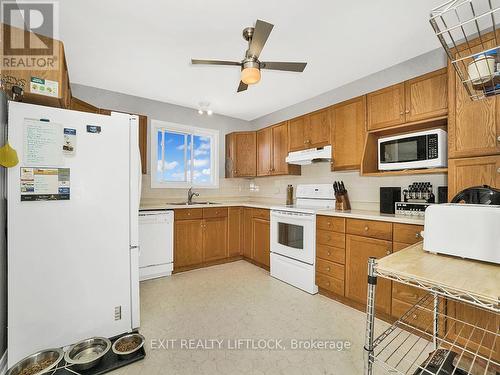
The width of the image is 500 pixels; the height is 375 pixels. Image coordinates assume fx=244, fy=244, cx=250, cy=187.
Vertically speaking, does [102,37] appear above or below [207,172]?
above

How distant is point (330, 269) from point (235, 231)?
5.48 ft

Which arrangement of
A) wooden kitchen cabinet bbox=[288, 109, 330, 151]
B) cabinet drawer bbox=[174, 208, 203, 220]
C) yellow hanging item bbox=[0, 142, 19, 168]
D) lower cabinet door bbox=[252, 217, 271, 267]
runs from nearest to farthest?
yellow hanging item bbox=[0, 142, 19, 168] → wooden kitchen cabinet bbox=[288, 109, 330, 151] → cabinet drawer bbox=[174, 208, 203, 220] → lower cabinet door bbox=[252, 217, 271, 267]

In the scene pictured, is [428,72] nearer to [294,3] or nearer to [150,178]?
[294,3]

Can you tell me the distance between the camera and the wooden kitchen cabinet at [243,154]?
14.0 feet

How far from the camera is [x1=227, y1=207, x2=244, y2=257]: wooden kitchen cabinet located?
3777 millimetres

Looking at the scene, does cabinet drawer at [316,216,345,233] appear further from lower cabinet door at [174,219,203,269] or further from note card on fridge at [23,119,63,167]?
note card on fridge at [23,119,63,167]

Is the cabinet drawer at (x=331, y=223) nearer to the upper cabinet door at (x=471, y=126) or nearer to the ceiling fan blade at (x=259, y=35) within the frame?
the upper cabinet door at (x=471, y=126)

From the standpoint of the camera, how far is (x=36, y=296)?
161 centimetres

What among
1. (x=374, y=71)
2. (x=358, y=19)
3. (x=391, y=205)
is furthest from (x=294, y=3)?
(x=391, y=205)

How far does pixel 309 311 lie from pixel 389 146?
182cm

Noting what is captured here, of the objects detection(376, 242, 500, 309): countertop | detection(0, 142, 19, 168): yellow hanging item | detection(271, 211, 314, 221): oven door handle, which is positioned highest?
detection(0, 142, 19, 168): yellow hanging item

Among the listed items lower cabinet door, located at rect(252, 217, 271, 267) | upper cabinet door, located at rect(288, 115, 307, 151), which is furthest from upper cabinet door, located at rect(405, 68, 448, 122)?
lower cabinet door, located at rect(252, 217, 271, 267)

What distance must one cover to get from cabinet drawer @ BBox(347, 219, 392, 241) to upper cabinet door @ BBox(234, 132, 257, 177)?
2167mm

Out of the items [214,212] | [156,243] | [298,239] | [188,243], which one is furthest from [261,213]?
[156,243]
